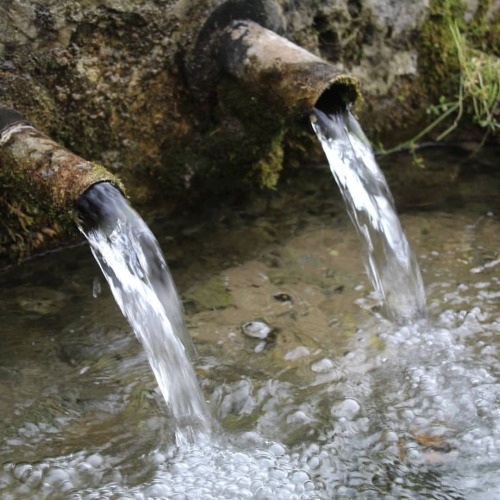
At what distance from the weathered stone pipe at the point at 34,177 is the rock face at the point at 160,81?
0.27 metres

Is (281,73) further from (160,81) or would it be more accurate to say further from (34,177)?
(34,177)

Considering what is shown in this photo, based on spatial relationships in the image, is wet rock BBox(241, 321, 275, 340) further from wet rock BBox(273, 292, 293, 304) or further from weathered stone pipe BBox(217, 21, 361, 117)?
weathered stone pipe BBox(217, 21, 361, 117)

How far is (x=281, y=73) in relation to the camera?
299cm

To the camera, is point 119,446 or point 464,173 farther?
point 464,173

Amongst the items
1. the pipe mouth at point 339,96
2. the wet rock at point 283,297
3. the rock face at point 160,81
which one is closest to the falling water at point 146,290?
the wet rock at point 283,297

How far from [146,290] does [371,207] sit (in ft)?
3.39

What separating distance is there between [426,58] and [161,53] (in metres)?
1.54

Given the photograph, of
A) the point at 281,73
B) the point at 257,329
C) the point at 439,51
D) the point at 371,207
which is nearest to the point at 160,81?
the point at 281,73

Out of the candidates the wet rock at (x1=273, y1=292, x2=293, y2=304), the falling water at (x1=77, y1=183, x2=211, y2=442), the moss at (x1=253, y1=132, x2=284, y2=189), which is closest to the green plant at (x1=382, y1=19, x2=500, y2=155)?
the moss at (x1=253, y1=132, x2=284, y2=189)

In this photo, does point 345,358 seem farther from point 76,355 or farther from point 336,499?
point 76,355

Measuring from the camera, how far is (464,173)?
4.06 metres

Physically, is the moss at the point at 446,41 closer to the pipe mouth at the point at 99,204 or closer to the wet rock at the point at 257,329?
the wet rock at the point at 257,329

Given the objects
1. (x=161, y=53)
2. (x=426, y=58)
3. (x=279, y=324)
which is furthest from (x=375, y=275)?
(x=426, y=58)

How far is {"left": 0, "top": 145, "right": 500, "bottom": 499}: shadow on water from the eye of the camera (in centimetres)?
223
